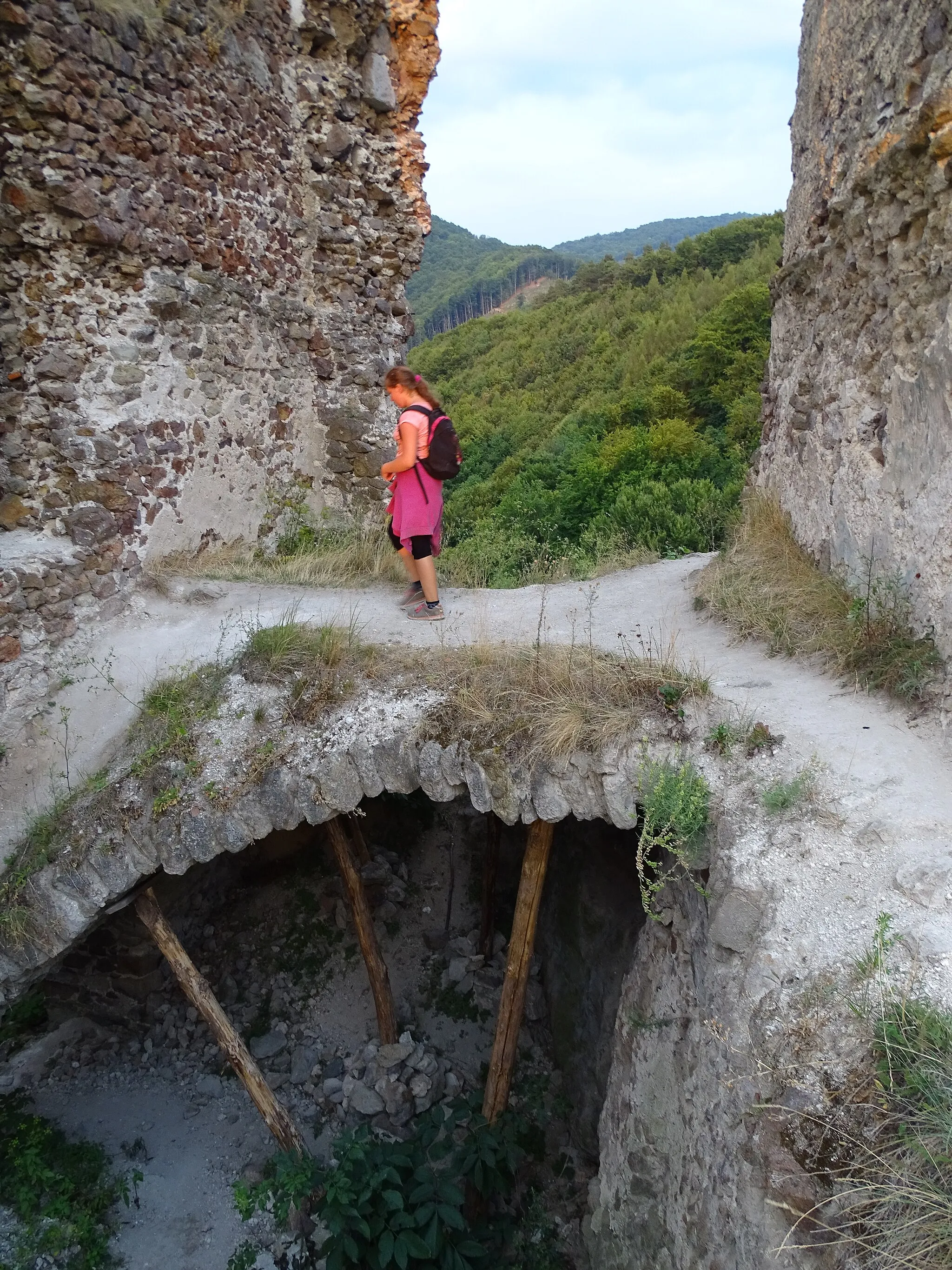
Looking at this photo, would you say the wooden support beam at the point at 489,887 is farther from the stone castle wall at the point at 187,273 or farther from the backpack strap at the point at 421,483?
the stone castle wall at the point at 187,273

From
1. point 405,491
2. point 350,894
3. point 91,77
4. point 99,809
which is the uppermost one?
point 91,77

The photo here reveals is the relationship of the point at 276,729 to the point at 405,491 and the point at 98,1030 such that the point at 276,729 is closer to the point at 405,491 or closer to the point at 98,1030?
the point at 405,491

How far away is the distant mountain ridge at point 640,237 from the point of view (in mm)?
88438

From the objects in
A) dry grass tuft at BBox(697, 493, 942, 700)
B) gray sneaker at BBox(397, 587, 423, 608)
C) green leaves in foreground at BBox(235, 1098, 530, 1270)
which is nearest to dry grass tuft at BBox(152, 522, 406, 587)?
gray sneaker at BBox(397, 587, 423, 608)

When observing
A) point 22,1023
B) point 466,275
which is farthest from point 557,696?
point 466,275

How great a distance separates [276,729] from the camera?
411 centimetres

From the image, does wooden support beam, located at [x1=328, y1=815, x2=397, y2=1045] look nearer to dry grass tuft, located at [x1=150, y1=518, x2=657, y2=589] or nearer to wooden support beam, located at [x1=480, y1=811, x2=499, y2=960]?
wooden support beam, located at [x1=480, y1=811, x2=499, y2=960]

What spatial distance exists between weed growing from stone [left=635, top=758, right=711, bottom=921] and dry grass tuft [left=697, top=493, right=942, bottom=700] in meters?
1.04

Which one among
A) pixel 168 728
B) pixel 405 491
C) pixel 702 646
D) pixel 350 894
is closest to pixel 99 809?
pixel 168 728

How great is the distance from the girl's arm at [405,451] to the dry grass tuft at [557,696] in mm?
1323

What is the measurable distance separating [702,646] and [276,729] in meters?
2.43

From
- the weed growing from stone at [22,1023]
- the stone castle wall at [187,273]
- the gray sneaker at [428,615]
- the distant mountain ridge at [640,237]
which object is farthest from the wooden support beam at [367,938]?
the distant mountain ridge at [640,237]

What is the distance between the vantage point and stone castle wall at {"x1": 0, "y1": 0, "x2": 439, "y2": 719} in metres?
4.77

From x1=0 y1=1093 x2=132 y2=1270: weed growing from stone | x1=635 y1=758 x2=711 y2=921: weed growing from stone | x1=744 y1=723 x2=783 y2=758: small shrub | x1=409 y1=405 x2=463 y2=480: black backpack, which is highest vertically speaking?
x1=409 y1=405 x2=463 y2=480: black backpack
